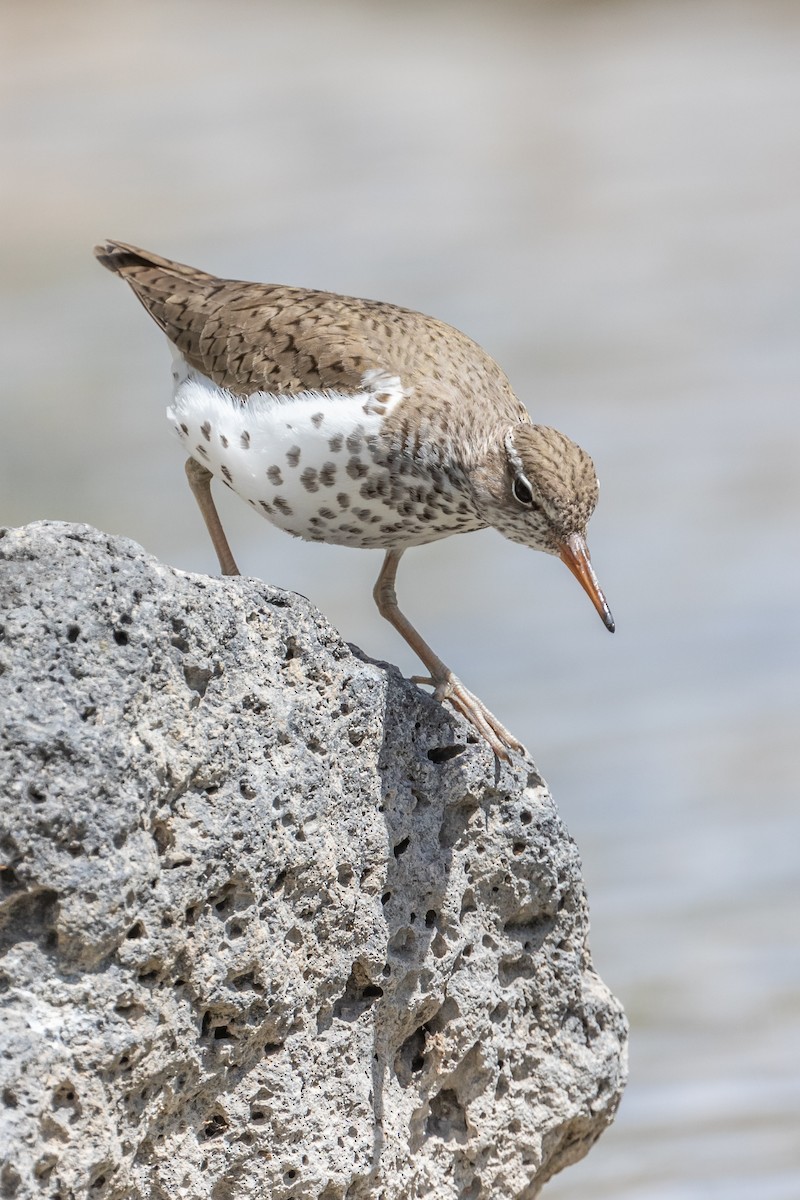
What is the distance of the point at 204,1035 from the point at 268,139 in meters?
19.0

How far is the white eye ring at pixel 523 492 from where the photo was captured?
638 cm

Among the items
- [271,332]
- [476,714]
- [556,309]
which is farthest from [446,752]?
[556,309]

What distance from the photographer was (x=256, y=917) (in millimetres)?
5129

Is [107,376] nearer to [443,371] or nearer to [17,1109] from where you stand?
[443,371]

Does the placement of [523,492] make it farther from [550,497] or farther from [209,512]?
[209,512]

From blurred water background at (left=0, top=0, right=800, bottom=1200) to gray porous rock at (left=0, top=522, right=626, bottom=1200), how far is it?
4.83 m

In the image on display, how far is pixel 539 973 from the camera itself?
633 cm

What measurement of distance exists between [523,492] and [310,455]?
0.84 metres

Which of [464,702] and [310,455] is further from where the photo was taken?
[310,455]

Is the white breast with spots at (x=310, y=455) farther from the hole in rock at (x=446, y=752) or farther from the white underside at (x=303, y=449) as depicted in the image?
the hole in rock at (x=446, y=752)

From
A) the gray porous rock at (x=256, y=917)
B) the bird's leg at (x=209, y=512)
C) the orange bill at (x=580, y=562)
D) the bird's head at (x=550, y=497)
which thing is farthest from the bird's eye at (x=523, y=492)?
the bird's leg at (x=209, y=512)

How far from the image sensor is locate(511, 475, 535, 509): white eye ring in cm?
638

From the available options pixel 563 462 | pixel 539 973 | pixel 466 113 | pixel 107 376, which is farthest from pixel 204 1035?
pixel 466 113

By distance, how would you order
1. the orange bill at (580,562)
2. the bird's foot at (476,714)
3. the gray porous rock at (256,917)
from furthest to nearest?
the orange bill at (580,562)
the bird's foot at (476,714)
the gray porous rock at (256,917)
